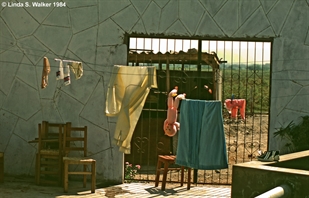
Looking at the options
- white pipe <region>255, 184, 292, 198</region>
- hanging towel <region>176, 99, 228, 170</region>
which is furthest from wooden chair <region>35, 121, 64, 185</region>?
white pipe <region>255, 184, 292, 198</region>

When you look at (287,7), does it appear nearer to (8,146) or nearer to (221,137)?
(221,137)

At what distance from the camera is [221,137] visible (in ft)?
29.8

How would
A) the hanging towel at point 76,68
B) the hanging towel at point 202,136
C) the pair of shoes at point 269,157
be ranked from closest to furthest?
the pair of shoes at point 269,157 < the hanging towel at point 202,136 < the hanging towel at point 76,68

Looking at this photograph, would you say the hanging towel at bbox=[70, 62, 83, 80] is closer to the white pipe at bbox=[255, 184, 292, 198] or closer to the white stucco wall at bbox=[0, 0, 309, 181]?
the white stucco wall at bbox=[0, 0, 309, 181]

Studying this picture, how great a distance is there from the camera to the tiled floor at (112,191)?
9.53 metres

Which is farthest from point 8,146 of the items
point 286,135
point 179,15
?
point 286,135

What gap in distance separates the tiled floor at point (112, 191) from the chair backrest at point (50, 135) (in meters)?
0.64

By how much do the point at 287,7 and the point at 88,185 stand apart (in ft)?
14.0

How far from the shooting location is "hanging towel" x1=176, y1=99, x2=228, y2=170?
904cm

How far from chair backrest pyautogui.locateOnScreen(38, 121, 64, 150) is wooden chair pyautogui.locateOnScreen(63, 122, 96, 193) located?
0.12m

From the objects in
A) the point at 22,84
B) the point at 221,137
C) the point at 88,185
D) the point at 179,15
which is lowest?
the point at 88,185

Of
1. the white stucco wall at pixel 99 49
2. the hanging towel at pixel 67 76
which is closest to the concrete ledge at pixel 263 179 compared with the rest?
the hanging towel at pixel 67 76

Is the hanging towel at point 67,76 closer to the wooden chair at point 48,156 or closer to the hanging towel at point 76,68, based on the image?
the hanging towel at point 76,68

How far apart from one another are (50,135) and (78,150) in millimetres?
620
